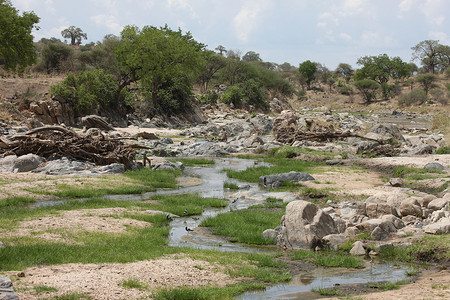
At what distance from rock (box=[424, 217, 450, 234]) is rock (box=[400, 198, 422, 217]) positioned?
143cm

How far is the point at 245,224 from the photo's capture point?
12953mm

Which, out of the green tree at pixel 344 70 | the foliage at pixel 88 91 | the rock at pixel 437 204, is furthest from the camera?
the green tree at pixel 344 70

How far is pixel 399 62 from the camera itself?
113 metres

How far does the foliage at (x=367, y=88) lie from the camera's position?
10019 cm

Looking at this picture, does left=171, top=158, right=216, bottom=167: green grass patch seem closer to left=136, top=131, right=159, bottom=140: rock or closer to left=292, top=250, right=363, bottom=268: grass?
left=136, top=131, right=159, bottom=140: rock

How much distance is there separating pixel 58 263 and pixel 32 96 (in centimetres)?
3736

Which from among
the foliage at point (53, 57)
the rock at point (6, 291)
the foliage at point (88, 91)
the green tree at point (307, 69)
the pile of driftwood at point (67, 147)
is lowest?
the rock at point (6, 291)

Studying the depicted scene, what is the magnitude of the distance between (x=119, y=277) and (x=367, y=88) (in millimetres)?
101164

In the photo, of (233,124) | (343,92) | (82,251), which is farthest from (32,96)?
(343,92)

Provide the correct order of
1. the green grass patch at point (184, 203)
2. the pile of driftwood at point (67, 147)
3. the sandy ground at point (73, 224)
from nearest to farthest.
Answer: the sandy ground at point (73, 224) → the green grass patch at point (184, 203) → the pile of driftwood at point (67, 147)

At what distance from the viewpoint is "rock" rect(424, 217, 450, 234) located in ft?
34.0

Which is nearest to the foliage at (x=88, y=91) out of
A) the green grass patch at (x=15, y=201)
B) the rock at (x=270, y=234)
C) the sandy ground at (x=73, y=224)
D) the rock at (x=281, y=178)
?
the rock at (x=281, y=178)

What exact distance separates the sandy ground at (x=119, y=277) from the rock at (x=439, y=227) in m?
5.15

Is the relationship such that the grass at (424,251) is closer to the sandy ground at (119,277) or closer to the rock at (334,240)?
the rock at (334,240)
